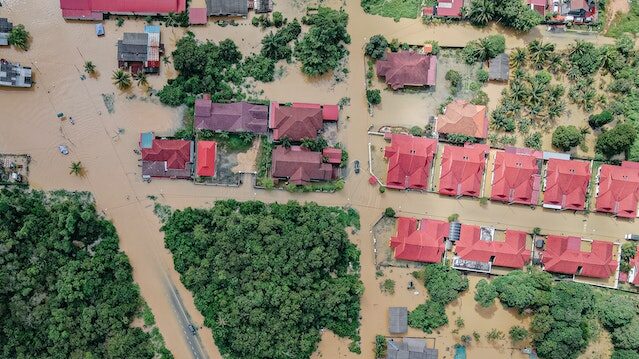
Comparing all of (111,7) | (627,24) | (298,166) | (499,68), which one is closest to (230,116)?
(298,166)

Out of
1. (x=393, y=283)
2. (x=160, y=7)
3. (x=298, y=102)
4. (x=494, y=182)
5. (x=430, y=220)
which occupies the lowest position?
(x=393, y=283)

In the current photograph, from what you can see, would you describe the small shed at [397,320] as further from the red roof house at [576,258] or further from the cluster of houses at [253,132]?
the red roof house at [576,258]

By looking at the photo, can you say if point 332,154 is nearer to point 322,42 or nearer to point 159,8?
point 322,42

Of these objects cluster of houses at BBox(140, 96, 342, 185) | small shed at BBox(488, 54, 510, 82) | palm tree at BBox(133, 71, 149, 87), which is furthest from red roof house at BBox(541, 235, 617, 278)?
palm tree at BBox(133, 71, 149, 87)

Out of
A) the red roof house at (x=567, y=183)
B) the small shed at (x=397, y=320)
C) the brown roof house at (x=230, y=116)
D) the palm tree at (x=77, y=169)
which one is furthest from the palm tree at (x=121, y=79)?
the red roof house at (x=567, y=183)

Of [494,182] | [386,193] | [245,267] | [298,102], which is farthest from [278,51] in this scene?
[494,182]

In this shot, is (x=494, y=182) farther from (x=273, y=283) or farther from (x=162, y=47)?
(x=162, y=47)

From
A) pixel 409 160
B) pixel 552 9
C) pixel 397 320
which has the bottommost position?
pixel 397 320
